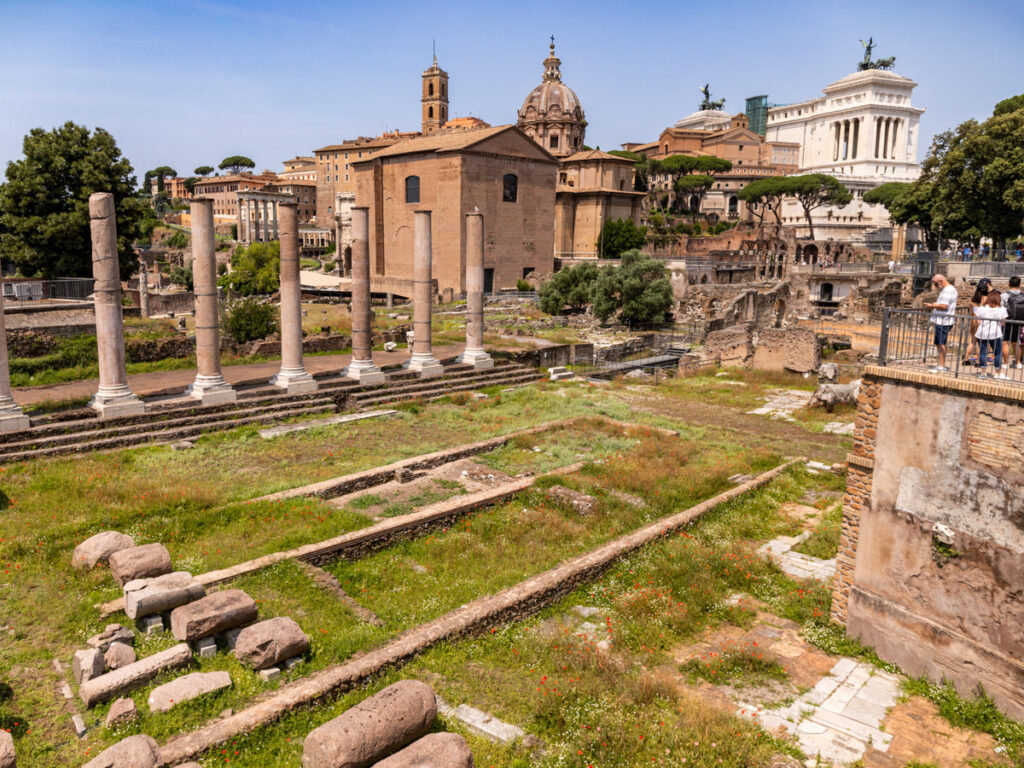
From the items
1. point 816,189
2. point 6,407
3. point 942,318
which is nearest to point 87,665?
point 6,407

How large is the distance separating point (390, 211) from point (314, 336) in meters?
29.0

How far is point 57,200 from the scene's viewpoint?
1097 inches

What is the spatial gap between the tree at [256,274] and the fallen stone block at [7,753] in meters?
46.9

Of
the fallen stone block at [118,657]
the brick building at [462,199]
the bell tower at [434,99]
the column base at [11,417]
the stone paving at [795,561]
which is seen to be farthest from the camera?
the bell tower at [434,99]

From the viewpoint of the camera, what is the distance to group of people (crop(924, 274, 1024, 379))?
266 inches

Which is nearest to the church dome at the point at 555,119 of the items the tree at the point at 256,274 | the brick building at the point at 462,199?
the brick building at the point at 462,199

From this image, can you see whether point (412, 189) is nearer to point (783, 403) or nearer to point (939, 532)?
point (783, 403)

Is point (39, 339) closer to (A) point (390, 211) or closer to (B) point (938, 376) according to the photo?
(B) point (938, 376)

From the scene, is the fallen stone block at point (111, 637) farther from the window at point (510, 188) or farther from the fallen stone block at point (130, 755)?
the window at point (510, 188)

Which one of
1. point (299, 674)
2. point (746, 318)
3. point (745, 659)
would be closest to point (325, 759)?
point (299, 674)

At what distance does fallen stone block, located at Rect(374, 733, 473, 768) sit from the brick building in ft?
136

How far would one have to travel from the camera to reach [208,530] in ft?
30.0

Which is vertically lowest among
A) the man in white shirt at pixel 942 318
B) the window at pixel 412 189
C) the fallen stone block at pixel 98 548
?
the fallen stone block at pixel 98 548

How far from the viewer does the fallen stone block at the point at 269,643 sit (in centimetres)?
618
